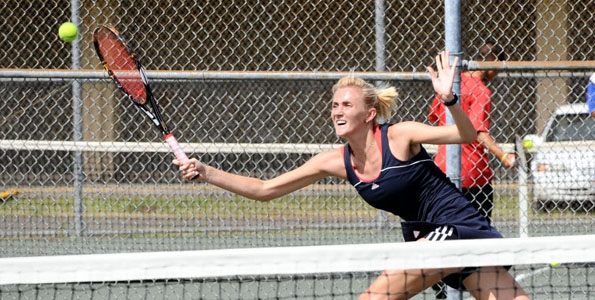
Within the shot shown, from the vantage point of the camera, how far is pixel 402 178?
360cm

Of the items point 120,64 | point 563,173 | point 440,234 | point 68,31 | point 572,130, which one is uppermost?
point 572,130

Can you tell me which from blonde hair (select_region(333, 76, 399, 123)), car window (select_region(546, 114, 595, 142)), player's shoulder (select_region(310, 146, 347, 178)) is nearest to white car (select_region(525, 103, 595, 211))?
car window (select_region(546, 114, 595, 142))

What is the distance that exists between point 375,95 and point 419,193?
1.42ft

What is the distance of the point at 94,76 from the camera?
182 inches

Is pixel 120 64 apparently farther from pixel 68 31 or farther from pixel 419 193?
pixel 68 31

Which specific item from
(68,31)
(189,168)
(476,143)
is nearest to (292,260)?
(189,168)

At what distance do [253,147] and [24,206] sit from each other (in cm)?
179

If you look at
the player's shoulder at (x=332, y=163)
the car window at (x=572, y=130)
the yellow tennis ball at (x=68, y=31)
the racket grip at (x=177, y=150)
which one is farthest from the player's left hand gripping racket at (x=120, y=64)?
the car window at (x=572, y=130)

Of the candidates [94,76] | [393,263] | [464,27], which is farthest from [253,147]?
[464,27]

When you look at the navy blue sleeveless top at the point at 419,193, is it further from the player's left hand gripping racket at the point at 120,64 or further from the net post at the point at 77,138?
the net post at the point at 77,138

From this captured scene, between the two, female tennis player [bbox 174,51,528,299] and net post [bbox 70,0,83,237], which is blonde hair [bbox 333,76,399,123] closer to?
female tennis player [bbox 174,51,528,299]

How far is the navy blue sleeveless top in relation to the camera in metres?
3.60

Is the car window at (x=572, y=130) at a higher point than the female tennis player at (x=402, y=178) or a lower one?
higher

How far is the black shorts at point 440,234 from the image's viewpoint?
3.54 m
